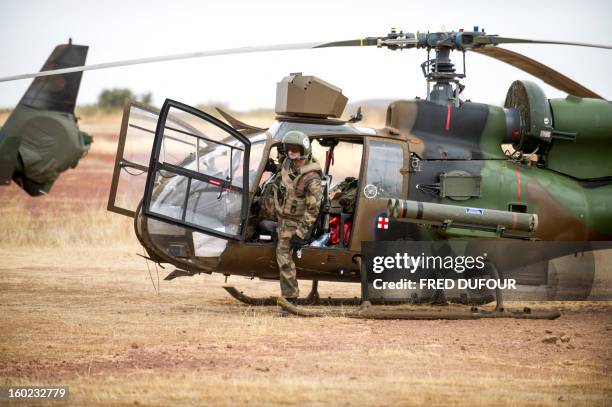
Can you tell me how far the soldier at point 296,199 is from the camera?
35.3 ft

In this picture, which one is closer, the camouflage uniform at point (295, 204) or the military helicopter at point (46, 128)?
the camouflage uniform at point (295, 204)

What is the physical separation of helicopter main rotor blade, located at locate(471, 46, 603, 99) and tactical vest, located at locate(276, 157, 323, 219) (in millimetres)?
2334

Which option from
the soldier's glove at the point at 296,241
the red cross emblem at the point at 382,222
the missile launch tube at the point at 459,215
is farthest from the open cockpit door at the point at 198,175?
the missile launch tube at the point at 459,215

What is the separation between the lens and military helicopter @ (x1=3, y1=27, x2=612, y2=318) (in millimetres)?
10719

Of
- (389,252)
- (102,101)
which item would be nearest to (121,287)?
(389,252)

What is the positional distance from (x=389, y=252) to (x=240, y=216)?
1706 millimetres

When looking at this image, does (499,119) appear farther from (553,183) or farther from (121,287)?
(121,287)

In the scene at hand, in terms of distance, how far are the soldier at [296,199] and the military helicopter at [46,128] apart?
512 inches

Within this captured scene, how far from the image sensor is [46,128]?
76.3ft

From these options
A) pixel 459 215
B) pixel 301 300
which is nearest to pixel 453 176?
pixel 459 215

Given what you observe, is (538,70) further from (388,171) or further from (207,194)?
(207,194)

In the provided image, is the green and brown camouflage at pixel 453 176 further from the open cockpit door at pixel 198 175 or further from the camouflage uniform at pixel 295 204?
the camouflage uniform at pixel 295 204

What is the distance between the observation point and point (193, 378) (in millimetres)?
8016

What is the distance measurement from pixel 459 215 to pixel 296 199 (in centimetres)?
181
